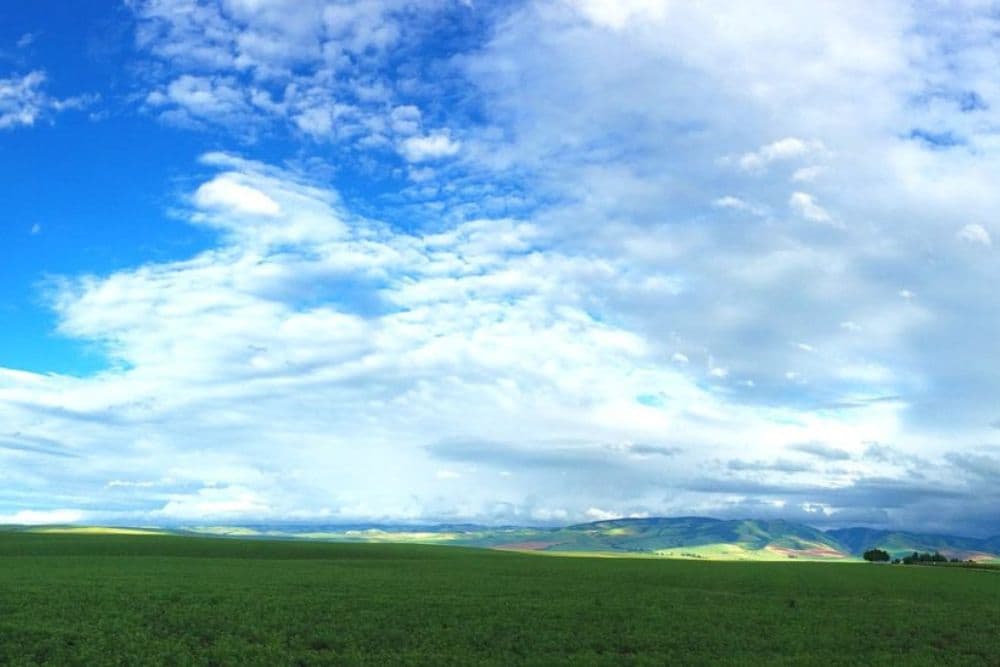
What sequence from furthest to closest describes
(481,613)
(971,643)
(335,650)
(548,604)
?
Answer: (548,604) → (481,613) → (971,643) → (335,650)

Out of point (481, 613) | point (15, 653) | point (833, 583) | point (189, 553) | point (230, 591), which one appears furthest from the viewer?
point (189, 553)

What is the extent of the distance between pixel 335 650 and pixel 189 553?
9442 centimetres

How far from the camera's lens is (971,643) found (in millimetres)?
42438

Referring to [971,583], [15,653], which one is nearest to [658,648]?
[15,653]

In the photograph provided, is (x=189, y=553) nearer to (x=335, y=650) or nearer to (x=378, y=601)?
(x=378, y=601)

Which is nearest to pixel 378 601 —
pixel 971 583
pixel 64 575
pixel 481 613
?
pixel 481 613

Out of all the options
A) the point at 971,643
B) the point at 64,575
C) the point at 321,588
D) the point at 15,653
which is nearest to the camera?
the point at 15,653

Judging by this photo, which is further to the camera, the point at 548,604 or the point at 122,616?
the point at 548,604

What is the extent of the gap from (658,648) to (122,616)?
104 ft

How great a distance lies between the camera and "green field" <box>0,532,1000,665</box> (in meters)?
36.5

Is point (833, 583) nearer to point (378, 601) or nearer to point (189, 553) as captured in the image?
point (378, 601)

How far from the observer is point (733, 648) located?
39.2 meters

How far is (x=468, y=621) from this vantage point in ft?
148

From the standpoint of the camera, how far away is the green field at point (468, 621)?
3647 centimetres
